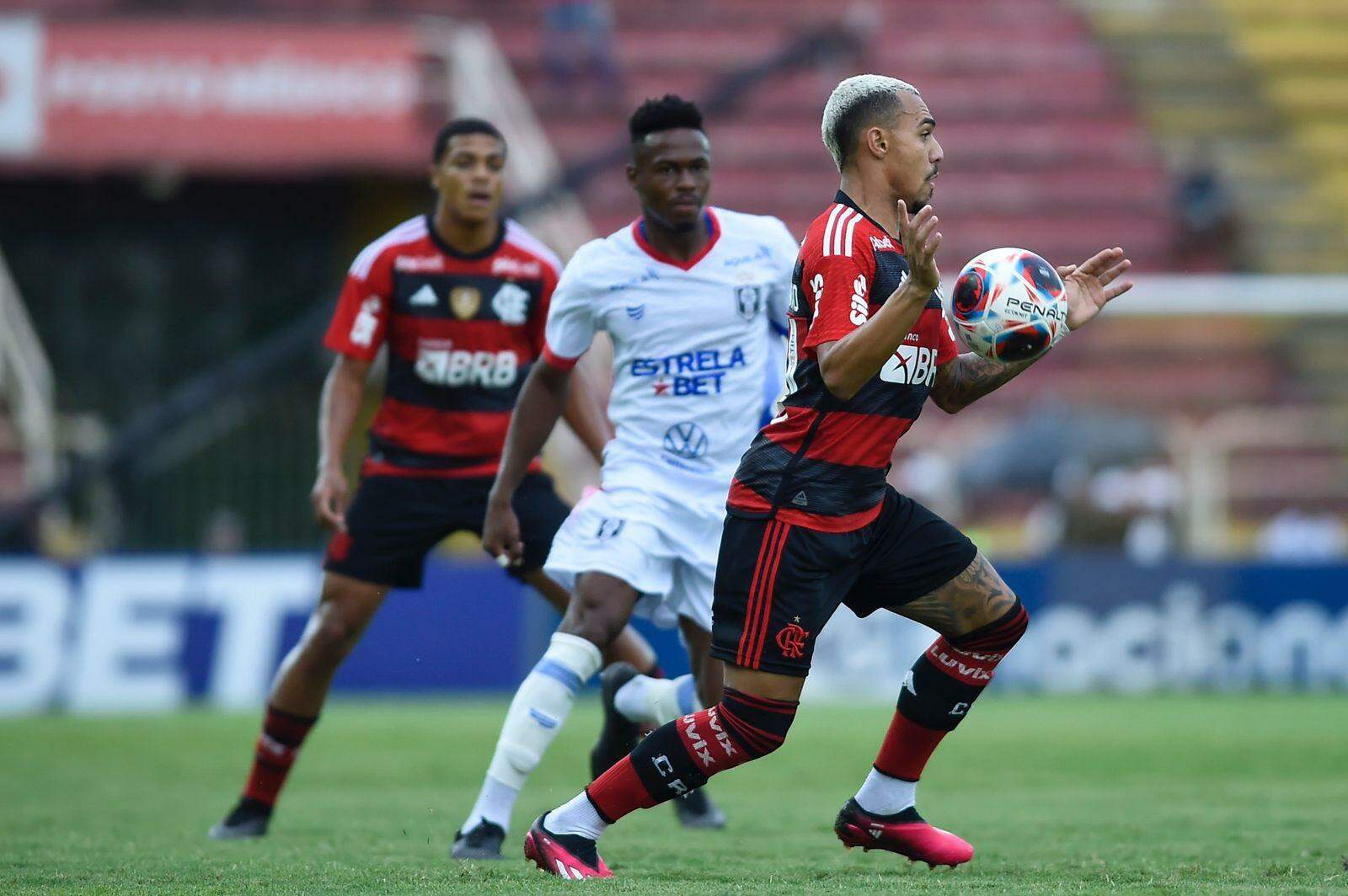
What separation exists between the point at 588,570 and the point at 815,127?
16.3 m

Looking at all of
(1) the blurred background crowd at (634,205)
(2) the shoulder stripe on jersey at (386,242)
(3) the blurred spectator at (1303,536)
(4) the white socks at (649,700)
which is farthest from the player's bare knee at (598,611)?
(3) the blurred spectator at (1303,536)

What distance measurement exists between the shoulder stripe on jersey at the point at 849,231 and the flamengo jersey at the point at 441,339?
2.42 m

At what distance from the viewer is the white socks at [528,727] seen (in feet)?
20.1

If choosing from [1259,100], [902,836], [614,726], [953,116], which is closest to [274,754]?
[614,726]

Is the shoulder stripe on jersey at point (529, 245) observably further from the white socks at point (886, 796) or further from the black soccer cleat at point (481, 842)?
the white socks at point (886, 796)

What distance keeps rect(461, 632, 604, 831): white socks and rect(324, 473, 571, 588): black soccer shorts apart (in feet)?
3.17

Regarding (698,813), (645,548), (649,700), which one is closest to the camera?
(645,548)

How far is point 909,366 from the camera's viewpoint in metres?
5.46

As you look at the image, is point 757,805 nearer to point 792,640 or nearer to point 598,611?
point 598,611

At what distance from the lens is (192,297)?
2058cm

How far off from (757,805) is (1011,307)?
3.44 metres

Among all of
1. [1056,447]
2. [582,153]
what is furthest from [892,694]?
[582,153]

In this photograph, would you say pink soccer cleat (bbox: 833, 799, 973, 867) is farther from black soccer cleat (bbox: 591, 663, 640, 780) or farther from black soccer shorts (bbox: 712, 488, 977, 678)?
black soccer cleat (bbox: 591, 663, 640, 780)

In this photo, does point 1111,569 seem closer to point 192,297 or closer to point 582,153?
point 582,153
